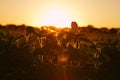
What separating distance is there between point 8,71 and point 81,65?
11.7 feet

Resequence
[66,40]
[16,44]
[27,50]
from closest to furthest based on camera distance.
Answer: [27,50]
[16,44]
[66,40]

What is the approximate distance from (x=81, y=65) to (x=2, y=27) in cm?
2004

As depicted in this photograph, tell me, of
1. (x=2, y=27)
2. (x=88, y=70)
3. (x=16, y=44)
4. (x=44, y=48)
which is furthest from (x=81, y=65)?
(x=2, y=27)

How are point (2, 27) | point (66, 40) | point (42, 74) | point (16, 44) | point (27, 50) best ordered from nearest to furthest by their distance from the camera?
point (42, 74) → point (27, 50) → point (16, 44) → point (66, 40) → point (2, 27)

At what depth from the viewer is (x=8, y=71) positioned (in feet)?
47.8

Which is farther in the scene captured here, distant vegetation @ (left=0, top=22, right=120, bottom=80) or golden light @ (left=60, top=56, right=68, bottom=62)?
golden light @ (left=60, top=56, right=68, bottom=62)

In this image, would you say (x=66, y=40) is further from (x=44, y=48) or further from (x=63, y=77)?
(x=63, y=77)

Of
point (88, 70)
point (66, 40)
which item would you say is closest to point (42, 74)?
point (88, 70)

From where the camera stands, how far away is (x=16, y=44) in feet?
62.1

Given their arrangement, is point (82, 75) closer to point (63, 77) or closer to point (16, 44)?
point (63, 77)

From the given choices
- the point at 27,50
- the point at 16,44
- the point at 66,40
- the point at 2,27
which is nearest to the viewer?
the point at 27,50

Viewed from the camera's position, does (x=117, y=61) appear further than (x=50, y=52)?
No

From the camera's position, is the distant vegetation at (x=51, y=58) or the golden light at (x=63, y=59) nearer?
the distant vegetation at (x=51, y=58)

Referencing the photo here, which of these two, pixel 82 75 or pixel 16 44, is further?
pixel 16 44
